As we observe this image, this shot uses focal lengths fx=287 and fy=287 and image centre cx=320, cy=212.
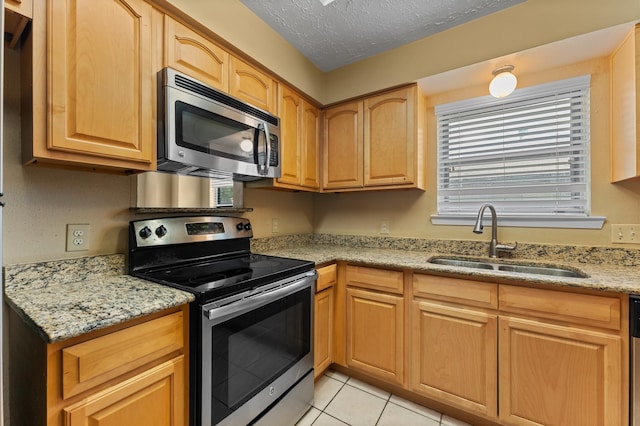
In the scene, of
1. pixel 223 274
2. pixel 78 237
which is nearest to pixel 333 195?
pixel 223 274

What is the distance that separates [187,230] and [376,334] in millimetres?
1334

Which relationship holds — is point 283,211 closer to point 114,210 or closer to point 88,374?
point 114,210

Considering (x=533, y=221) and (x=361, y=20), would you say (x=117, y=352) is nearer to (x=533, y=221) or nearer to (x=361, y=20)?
(x=361, y=20)

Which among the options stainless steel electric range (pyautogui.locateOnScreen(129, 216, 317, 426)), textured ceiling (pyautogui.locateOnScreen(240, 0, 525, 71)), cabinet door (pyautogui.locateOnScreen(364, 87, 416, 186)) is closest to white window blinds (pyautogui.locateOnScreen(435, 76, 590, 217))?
cabinet door (pyautogui.locateOnScreen(364, 87, 416, 186))

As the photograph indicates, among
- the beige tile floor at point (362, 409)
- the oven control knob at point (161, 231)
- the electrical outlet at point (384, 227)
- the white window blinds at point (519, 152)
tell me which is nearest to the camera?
the oven control knob at point (161, 231)

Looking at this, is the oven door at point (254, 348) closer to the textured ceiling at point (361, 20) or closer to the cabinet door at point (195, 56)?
the cabinet door at point (195, 56)

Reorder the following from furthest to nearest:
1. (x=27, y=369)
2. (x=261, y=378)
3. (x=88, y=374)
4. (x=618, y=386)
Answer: (x=261, y=378) < (x=618, y=386) < (x=27, y=369) < (x=88, y=374)

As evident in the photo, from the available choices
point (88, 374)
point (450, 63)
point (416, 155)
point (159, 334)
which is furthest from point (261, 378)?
point (450, 63)

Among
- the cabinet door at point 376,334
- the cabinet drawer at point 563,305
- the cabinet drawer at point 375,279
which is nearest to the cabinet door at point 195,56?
the cabinet drawer at point 375,279

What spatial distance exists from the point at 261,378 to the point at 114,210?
1090mm

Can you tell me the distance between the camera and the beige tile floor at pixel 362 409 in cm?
163

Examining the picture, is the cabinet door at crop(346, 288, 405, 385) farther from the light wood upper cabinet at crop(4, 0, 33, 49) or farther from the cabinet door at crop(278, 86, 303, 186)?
the light wood upper cabinet at crop(4, 0, 33, 49)

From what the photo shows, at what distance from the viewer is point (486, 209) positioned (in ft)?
6.81

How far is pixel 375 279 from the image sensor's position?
6.10ft
